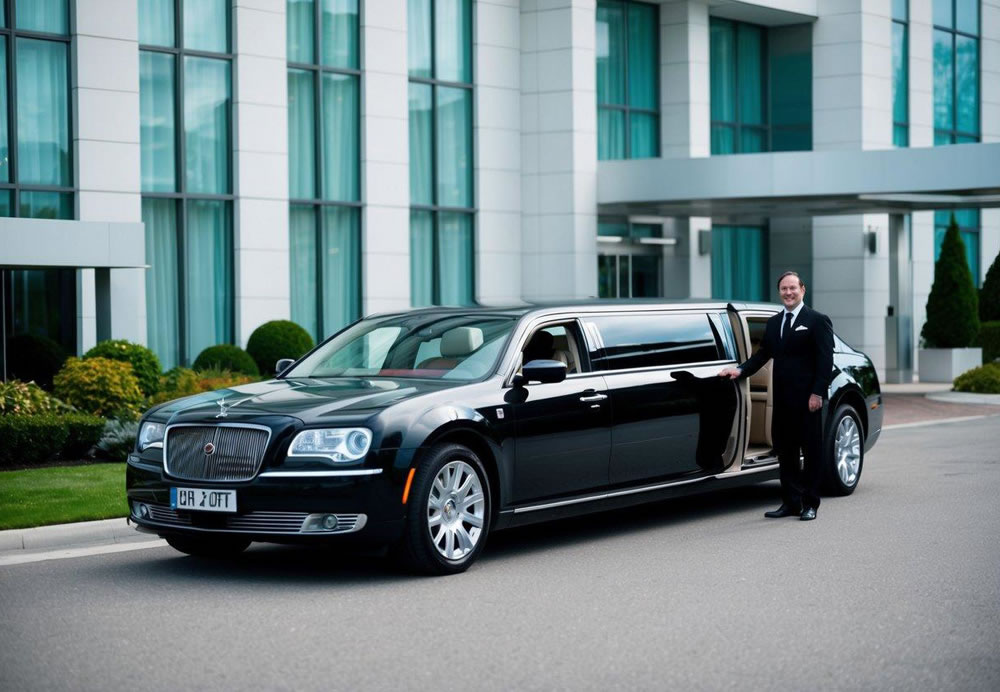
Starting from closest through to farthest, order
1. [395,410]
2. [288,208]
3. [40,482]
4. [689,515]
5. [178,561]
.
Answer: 1. [395,410]
2. [178,561]
3. [689,515]
4. [40,482]
5. [288,208]

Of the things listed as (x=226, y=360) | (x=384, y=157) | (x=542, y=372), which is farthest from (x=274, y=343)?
(x=542, y=372)

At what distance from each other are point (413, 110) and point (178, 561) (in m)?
18.8

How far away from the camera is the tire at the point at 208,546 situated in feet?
29.1

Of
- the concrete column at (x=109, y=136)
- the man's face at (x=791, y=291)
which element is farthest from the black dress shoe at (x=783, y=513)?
the concrete column at (x=109, y=136)

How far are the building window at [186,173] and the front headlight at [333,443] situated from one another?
51.1ft

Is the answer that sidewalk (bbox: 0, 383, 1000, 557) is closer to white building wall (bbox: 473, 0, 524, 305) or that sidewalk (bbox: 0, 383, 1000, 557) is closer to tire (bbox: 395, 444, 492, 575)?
→ tire (bbox: 395, 444, 492, 575)

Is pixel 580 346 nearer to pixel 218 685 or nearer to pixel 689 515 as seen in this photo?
pixel 689 515

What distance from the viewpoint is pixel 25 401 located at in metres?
15.5

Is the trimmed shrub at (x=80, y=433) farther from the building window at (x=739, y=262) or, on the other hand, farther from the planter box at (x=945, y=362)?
the planter box at (x=945, y=362)

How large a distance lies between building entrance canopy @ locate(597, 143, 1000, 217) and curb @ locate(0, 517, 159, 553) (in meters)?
18.3

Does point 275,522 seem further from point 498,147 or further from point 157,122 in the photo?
point 498,147

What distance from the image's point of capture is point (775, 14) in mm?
33125

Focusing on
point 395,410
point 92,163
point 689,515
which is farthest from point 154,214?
point 395,410

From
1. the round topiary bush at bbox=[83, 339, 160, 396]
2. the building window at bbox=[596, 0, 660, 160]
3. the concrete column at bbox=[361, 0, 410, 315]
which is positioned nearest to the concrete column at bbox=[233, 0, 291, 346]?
the concrete column at bbox=[361, 0, 410, 315]
